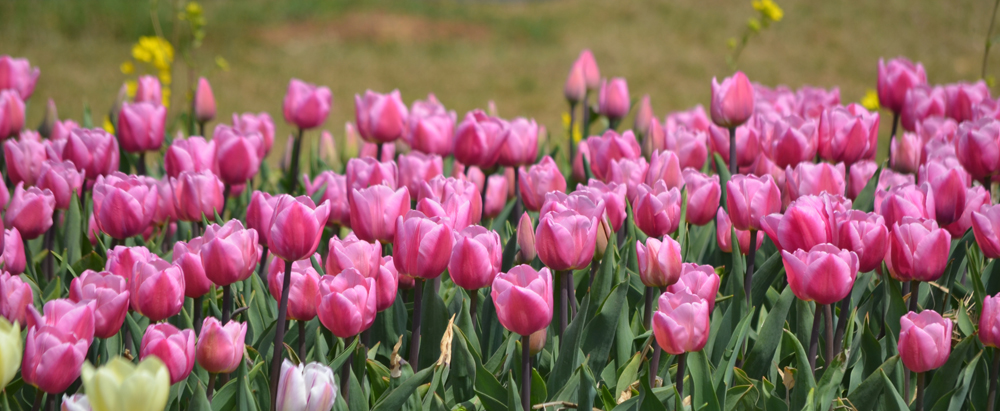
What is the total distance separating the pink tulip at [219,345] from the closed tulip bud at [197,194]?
25.6 inches

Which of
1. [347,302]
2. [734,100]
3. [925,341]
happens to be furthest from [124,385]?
[734,100]

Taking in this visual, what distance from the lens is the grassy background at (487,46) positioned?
12.3 metres

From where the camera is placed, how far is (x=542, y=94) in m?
12.6

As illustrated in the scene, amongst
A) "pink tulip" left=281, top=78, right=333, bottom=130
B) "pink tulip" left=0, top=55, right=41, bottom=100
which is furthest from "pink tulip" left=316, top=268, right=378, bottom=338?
"pink tulip" left=0, top=55, right=41, bottom=100

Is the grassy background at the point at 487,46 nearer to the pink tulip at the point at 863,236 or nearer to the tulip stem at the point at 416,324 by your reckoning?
the tulip stem at the point at 416,324

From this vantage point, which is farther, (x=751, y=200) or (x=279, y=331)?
(x=751, y=200)

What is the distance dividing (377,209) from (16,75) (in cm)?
240

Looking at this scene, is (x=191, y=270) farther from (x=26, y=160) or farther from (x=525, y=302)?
(x=26, y=160)

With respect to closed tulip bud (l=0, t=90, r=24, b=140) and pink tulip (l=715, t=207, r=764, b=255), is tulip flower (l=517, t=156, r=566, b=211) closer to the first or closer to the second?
pink tulip (l=715, t=207, r=764, b=255)

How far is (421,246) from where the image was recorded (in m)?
1.42

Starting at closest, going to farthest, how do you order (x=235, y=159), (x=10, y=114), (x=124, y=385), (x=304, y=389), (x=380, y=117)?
(x=124, y=385)
(x=304, y=389)
(x=235, y=159)
(x=380, y=117)
(x=10, y=114)

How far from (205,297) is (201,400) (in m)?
0.65

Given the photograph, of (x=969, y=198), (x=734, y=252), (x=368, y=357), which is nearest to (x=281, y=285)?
(x=368, y=357)

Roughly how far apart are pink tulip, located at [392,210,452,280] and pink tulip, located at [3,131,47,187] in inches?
53.7
